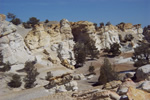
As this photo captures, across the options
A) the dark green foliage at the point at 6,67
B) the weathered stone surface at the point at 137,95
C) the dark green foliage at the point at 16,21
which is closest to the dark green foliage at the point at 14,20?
the dark green foliage at the point at 16,21

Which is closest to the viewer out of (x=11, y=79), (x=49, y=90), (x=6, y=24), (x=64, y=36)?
(x=49, y=90)

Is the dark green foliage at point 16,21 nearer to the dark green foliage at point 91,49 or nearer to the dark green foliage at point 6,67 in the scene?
the dark green foliage at point 91,49

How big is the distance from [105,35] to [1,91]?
3450 centimetres

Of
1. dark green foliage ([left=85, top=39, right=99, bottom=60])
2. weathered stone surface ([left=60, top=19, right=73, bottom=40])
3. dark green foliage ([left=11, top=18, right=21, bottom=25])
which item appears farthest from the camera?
dark green foliage ([left=11, top=18, right=21, bottom=25])

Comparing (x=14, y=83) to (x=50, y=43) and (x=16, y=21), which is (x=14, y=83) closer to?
(x=50, y=43)

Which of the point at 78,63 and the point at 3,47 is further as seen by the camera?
the point at 78,63

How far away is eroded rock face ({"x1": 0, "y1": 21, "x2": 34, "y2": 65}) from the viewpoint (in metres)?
26.9

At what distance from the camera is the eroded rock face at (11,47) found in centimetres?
2689

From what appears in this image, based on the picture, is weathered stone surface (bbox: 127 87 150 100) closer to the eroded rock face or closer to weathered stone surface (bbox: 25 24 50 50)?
the eroded rock face

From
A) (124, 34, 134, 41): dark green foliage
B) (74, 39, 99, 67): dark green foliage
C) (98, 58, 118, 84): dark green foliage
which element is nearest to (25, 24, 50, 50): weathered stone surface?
(74, 39, 99, 67): dark green foliage

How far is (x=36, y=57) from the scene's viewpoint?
30.1 metres

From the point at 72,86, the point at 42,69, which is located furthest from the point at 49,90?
the point at 42,69

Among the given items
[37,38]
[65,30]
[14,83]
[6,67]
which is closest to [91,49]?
[65,30]

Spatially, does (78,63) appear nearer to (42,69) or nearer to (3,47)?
(42,69)
